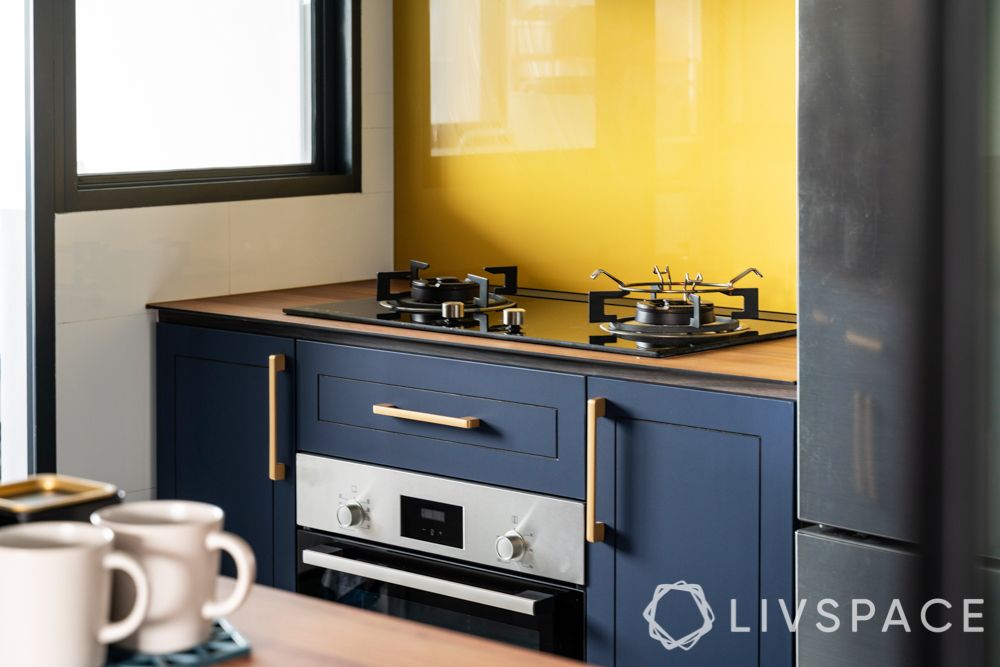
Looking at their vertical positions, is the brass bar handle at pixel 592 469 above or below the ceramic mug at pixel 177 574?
below

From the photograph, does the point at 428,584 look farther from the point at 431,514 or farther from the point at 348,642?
the point at 348,642

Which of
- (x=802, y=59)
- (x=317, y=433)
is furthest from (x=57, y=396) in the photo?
(x=802, y=59)

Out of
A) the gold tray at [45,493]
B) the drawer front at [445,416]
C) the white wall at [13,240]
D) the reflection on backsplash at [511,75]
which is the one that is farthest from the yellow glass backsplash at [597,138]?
the gold tray at [45,493]

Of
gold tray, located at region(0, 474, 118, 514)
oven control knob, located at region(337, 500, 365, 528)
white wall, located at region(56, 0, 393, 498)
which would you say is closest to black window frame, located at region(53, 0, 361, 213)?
white wall, located at region(56, 0, 393, 498)

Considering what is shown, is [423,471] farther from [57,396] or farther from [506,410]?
[57,396]

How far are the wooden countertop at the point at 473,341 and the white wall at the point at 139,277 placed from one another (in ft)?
0.18

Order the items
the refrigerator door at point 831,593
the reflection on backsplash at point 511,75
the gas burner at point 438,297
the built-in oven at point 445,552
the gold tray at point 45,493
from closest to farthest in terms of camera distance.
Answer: the gold tray at point 45,493 → the refrigerator door at point 831,593 → the built-in oven at point 445,552 → the gas burner at point 438,297 → the reflection on backsplash at point 511,75

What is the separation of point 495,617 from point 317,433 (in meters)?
0.52

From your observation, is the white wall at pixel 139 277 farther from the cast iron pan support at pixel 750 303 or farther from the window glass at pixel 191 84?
the cast iron pan support at pixel 750 303

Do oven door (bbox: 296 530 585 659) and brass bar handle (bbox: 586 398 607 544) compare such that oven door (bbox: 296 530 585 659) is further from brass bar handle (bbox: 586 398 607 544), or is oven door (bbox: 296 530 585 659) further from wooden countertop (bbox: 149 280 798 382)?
wooden countertop (bbox: 149 280 798 382)

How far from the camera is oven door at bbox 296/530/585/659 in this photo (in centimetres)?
214

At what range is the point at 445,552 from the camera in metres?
2.28

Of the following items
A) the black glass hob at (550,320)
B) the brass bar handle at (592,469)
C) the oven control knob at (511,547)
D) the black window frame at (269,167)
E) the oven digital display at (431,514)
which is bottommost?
the oven control knob at (511,547)

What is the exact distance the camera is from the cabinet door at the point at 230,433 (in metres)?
2.51
